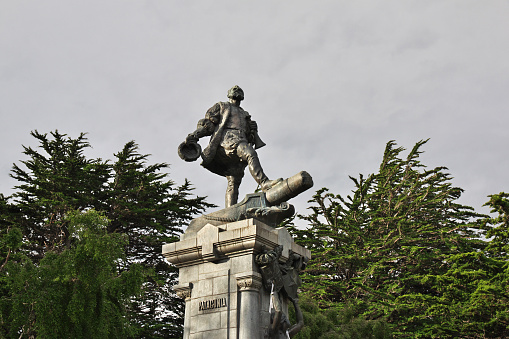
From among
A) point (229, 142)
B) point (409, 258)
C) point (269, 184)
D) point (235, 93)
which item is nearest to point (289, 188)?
point (269, 184)

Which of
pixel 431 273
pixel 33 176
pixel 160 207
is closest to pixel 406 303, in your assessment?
pixel 431 273

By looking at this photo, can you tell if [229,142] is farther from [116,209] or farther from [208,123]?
[116,209]

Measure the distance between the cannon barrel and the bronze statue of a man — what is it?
1.68 ft

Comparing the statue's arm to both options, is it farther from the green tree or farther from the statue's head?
the green tree

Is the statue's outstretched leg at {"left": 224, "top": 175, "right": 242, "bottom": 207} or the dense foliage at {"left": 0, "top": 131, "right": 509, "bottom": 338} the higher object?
the dense foliage at {"left": 0, "top": 131, "right": 509, "bottom": 338}

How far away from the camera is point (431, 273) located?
2456 centimetres

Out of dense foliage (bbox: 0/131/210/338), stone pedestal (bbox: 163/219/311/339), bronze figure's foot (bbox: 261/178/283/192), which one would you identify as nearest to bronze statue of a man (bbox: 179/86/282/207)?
bronze figure's foot (bbox: 261/178/283/192)

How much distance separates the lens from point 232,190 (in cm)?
1047

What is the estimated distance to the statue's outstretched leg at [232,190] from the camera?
10.4 metres

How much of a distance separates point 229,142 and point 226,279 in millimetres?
2689

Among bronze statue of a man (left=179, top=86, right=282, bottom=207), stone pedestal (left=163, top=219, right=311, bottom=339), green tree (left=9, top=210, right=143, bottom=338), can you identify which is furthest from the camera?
green tree (left=9, top=210, right=143, bottom=338)

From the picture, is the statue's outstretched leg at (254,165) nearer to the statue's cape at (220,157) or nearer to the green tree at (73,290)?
the statue's cape at (220,157)

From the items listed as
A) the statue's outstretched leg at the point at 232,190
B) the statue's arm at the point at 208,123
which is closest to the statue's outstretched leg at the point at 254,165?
the statue's outstretched leg at the point at 232,190

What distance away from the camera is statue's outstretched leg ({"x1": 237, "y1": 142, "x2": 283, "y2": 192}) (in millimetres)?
9859
